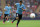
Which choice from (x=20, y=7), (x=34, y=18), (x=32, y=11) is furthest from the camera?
(x=32, y=11)

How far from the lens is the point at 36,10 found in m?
19.1

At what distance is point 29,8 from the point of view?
19016 mm

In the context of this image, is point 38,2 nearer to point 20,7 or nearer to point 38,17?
point 38,17

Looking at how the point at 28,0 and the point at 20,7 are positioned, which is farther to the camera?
the point at 28,0

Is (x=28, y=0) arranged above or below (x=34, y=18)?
above

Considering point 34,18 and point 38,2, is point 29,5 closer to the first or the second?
point 38,2

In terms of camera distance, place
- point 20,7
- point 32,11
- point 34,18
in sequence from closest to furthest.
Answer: point 20,7, point 34,18, point 32,11

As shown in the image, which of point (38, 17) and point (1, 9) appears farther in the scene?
point (1, 9)

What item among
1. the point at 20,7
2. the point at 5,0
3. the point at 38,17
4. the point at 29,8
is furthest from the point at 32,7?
the point at 20,7

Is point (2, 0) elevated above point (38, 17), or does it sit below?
above

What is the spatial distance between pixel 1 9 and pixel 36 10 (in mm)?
4322

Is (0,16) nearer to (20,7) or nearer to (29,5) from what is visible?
(29,5)

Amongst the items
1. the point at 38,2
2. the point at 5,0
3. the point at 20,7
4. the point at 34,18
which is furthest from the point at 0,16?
the point at 20,7

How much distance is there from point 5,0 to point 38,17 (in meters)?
4.93
